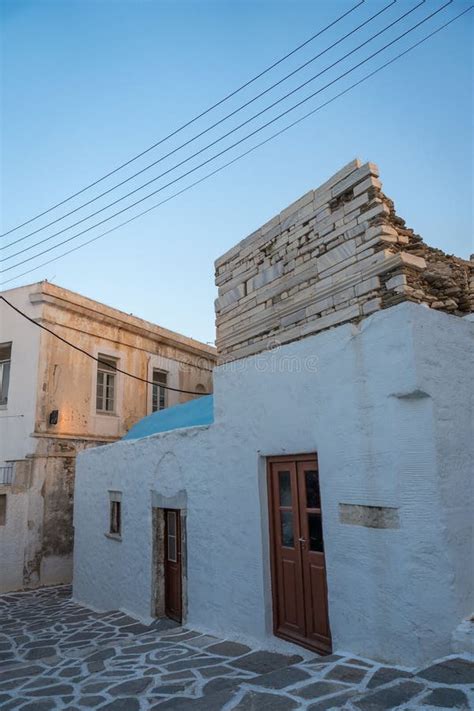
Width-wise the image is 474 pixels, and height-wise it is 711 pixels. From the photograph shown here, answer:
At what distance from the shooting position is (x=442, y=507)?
3539 mm

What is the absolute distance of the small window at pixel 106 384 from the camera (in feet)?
41.6

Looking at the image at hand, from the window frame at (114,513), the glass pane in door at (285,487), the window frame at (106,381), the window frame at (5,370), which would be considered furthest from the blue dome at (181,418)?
the window frame at (5,370)

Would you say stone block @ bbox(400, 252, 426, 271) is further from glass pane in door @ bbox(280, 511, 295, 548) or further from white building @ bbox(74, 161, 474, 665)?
glass pane in door @ bbox(280, 511, 295, 548)

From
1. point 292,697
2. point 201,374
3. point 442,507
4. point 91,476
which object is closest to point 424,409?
point 442,507

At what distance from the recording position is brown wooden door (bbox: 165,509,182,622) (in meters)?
6.84

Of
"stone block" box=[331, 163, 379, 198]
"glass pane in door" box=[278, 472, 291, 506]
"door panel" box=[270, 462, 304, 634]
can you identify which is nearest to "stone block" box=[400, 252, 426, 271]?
"stone block" box=[331, 163, 379, 198]

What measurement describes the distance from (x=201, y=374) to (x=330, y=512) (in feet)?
40.2

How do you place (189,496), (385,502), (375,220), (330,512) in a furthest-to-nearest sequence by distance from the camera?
(189,496) < (375,220) < (330,512) < (385,502)

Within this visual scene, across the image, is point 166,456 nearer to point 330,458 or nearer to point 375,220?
point 330,458

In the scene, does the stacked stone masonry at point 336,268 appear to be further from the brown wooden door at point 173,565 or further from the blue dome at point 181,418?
the brown wooden door at point 173,565

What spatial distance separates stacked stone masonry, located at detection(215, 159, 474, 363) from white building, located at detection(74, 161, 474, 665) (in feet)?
0.06

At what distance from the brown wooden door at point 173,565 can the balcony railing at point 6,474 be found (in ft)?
17.0

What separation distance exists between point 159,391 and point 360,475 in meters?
11.0

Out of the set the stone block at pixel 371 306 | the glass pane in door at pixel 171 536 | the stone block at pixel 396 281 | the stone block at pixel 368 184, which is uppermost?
the stone block at pixel 368 184
